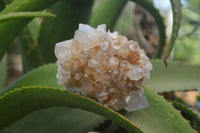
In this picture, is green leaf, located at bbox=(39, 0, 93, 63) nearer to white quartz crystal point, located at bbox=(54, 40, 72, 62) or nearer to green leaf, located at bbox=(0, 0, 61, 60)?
green leaf, located at bbox=(0, 0, 61, 60)

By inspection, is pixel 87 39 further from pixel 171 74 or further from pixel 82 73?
pixel 171 74

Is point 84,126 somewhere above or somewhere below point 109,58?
below

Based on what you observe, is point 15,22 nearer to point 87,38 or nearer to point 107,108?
point 87,38

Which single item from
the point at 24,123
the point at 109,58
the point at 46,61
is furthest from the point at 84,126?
the point at 46,61

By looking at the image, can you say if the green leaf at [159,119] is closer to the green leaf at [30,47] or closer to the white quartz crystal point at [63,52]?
the white quartz crystal point at [63,52]

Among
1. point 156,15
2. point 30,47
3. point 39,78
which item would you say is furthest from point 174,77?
point 30,47

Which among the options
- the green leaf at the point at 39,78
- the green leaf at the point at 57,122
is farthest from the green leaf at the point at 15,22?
the green leaf at the point at 57,122
